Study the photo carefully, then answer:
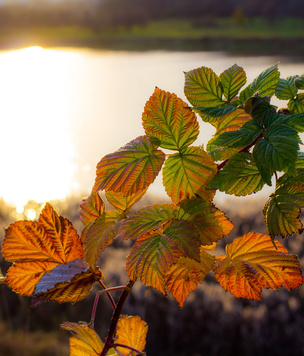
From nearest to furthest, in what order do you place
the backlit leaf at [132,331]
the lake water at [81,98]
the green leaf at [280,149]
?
the green leaf at [280,149]
the backlit leaf at [132,331]
the lake water at [81,98]

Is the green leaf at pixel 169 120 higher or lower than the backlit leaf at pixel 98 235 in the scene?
higher

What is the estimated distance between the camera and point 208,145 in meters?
0.31

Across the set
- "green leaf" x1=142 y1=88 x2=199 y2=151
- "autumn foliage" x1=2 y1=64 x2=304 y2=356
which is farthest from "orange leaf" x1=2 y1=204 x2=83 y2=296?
"green leaf" x1=142 y1=88 x2=199 y2=151

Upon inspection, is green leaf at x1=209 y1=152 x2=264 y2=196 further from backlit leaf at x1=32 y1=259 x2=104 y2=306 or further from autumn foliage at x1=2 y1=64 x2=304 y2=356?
backlit leaf at x1=32 y1=259 x2=104 y2=306

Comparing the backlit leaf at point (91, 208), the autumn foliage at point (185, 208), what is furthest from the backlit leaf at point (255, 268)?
the backlit leaf at point (91, 208)

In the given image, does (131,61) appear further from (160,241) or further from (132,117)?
(160,241)

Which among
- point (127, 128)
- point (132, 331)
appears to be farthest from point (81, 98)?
point (132, 331)

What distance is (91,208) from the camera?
1.05 feet

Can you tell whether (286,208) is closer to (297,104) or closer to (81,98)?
(297,104)

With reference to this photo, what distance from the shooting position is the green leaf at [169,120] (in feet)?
0.90

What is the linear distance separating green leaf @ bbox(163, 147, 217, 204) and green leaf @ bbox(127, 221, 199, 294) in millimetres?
22

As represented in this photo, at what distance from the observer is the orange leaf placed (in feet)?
1.02

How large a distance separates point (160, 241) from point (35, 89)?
44.1 ft

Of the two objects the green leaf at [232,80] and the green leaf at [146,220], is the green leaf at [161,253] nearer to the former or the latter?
the green leaf at [146,220]
